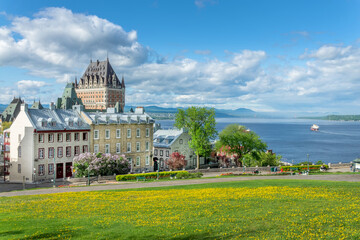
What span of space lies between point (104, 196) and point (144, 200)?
6.10m

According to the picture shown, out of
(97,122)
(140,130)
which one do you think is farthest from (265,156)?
(97,122)

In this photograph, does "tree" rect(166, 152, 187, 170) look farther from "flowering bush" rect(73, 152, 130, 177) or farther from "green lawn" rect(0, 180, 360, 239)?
"green lawn" rect(0, 180, 360, 239)

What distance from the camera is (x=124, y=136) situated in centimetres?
7488

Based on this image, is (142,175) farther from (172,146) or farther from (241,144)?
(241,144)

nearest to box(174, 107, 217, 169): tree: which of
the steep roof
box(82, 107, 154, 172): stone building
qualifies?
box(82, 107, 154, 172): stone building

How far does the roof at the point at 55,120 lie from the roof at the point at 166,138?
2094cm

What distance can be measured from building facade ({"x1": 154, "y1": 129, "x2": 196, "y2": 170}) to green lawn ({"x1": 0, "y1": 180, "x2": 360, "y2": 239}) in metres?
50.0

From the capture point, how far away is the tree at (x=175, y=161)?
7775 cm

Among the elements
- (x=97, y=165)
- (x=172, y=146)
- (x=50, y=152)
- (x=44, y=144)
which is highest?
(x=44, y=144)

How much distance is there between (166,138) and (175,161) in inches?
370

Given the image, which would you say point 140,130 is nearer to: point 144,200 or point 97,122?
point 97,122

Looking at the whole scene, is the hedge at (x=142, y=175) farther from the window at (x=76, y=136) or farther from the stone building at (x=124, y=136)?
the window at (x=76, y=136)

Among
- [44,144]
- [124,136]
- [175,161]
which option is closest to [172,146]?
[175,161]

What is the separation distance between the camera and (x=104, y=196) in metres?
35.5
